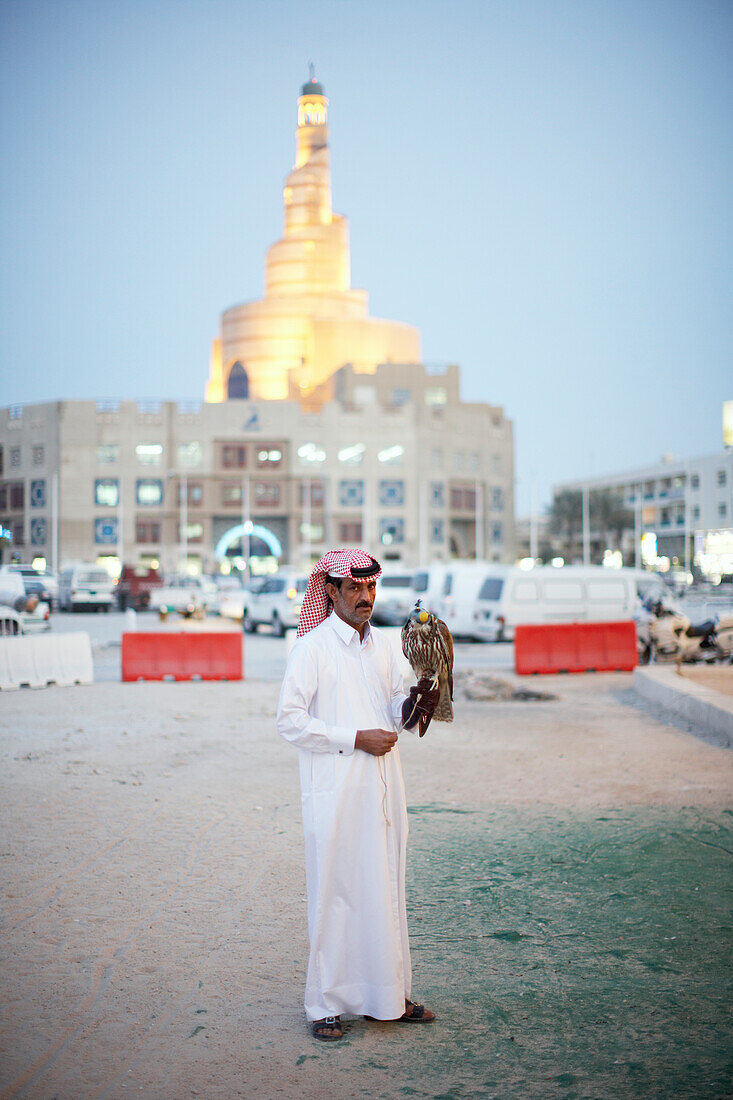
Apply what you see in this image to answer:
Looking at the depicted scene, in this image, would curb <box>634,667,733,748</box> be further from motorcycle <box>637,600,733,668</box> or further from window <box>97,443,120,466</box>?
window <box>97,443,120,466</box>

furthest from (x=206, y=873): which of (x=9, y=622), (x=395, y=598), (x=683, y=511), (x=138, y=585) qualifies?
(x=683, y=511)

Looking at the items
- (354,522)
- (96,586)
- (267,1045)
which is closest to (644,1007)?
(267,1045)

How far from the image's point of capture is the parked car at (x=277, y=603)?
27578 millimetres

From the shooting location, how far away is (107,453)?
236 ft

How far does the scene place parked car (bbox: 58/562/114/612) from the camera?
43312 millimetres

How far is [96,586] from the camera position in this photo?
43.8m

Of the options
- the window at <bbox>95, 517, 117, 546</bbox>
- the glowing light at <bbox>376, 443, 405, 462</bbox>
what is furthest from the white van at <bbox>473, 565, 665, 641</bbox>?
the window at <bbox>95, 517, 117, 546</bbox>

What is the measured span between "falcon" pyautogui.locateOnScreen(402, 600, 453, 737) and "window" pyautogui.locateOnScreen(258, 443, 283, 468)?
69837 millimetres

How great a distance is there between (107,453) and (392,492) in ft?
67.2

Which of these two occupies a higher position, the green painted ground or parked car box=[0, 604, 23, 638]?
parked car box=[0, 604, 23, 638]

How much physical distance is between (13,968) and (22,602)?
17.4 metres

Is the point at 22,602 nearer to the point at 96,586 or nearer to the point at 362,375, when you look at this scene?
the point at 96,586

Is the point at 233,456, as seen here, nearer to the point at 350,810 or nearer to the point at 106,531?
the point at 106,531

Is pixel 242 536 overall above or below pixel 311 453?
below
